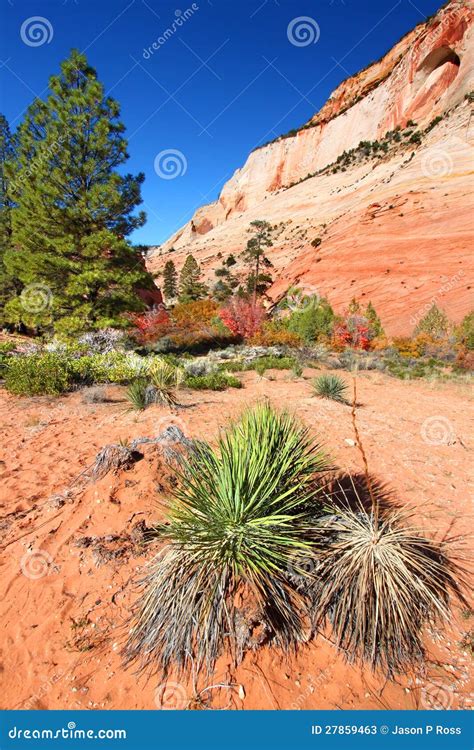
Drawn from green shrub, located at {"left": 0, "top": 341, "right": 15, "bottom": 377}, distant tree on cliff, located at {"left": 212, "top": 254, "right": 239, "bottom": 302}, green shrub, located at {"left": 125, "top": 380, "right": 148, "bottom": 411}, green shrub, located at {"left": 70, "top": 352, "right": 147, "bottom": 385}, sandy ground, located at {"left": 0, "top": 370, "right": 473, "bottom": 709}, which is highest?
distant tree on cliff, located at {"left": 212, "top": 254, "right": 239, "bottom": 302}

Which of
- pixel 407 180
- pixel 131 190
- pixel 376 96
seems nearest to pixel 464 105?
pixel 407 180

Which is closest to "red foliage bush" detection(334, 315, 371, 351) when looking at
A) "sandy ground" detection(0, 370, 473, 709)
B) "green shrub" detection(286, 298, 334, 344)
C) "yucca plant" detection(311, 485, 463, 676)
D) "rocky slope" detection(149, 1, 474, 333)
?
"green shrub" detection(286, 298, 334, 344)

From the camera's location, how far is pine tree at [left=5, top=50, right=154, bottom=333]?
1174cm

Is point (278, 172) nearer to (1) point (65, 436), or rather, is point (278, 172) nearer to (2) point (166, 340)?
(2) point (166, 340)

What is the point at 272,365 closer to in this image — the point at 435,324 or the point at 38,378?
the point at 38,378

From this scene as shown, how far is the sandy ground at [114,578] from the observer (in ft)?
6.07

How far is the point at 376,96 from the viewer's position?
164ft

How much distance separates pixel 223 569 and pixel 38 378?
7.61 meters

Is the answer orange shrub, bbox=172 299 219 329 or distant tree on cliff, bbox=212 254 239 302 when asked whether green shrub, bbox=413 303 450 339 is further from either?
distant tree on cliff, bbox=212 254 239 302

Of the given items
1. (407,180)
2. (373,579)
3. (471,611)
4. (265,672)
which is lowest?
(471,611)

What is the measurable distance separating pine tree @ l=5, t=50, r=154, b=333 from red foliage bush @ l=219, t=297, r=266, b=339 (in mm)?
9634

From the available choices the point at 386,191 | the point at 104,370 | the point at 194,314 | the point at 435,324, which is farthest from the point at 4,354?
the point at 386,191

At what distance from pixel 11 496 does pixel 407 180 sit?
109 ft

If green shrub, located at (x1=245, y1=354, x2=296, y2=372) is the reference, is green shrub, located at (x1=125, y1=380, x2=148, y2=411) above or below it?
above
